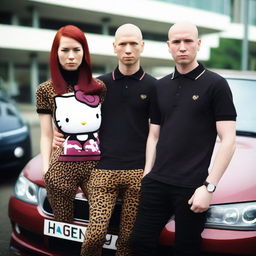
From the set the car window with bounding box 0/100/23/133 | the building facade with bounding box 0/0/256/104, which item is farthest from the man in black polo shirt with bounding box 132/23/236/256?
the building facade with bounding box 0/0/256/104

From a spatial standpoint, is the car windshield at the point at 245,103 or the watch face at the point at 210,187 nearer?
the watch face at the point at 210,187

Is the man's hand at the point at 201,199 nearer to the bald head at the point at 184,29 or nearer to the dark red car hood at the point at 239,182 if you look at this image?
the dark red car hood at the point at 239,182

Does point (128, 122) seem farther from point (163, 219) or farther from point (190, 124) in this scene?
→ point (163, 219)

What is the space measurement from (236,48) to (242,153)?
37.5m

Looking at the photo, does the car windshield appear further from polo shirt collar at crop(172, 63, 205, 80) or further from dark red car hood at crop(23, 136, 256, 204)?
polo shirt collar at crop(172, 63, 205, 80)

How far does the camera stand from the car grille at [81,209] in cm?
264

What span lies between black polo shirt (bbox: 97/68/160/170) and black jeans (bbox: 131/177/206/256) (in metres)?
0.21

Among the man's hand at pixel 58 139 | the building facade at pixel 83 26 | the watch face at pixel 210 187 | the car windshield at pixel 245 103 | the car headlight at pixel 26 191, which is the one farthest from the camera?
the building facade at pixel 83 26

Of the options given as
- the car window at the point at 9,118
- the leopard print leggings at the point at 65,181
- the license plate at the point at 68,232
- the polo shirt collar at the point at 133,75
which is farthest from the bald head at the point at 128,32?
the car window at the point at 9,118

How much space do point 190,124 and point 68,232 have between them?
106cm

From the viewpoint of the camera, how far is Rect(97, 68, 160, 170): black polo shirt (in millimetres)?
2521

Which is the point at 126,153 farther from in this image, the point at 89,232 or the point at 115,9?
the point at 115,9

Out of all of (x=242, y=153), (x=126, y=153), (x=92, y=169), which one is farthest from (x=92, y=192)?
(x=242, y=153)

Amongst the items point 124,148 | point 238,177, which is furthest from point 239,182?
point 124,148
